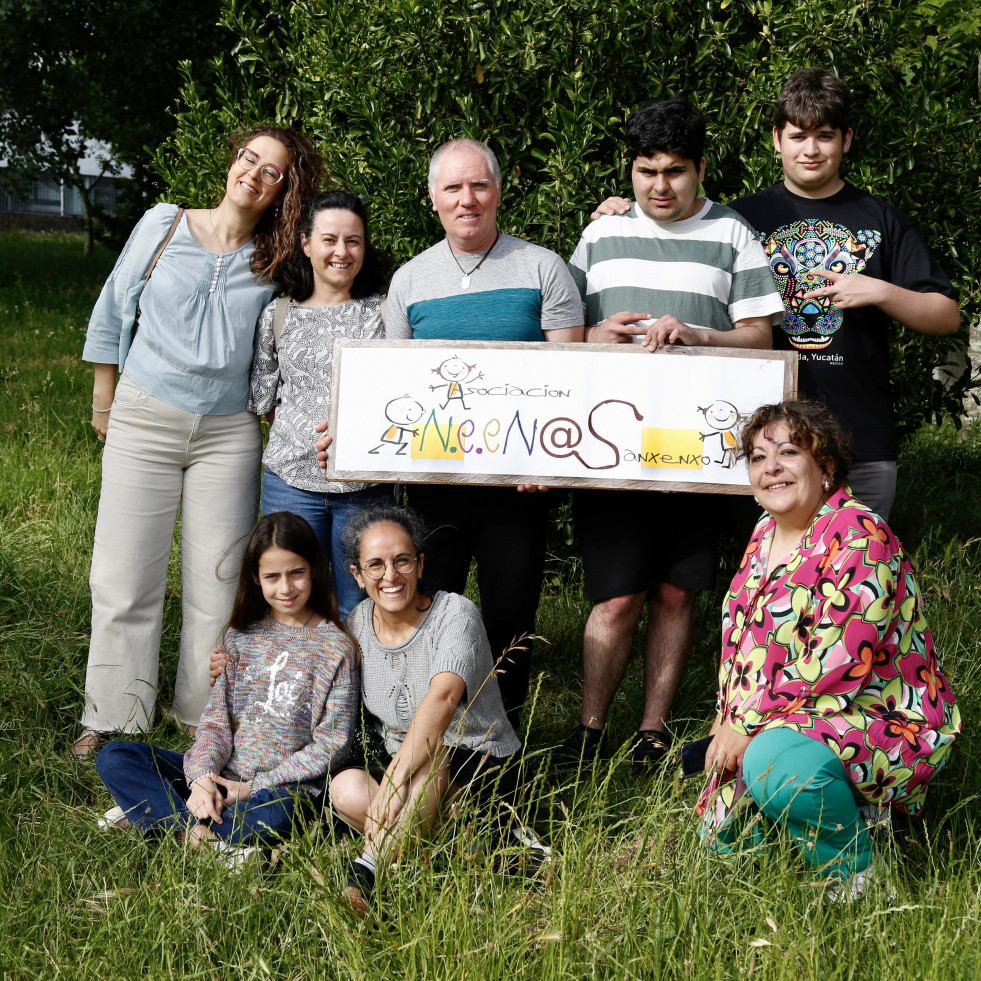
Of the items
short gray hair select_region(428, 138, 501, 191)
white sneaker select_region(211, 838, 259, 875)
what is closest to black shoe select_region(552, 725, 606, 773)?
white sneaker select_region(211, 838, 259, 875)

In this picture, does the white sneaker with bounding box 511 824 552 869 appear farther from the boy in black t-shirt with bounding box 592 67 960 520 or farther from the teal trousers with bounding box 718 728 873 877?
the boy in black t-shirt with bounding box 592 67 960 520

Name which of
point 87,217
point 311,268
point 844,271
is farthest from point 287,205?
point 87,217

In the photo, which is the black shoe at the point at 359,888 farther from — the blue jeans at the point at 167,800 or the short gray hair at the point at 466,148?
the short gray hair at the point at 466,148

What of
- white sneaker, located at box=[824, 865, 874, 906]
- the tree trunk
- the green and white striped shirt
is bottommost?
white sneaker, located at box=[824, 865, 874, 906]

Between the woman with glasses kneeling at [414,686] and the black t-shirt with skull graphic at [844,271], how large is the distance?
4.99 feet

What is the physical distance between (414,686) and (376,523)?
0.52 meters

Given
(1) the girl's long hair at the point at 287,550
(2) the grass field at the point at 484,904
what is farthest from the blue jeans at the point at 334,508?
(2) the grass field at the point at 484,904

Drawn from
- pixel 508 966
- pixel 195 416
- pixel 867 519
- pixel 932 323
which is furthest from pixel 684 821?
pixel 195 416

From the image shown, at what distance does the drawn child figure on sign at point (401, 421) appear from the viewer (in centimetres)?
364

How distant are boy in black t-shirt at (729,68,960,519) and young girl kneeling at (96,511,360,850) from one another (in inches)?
74.2

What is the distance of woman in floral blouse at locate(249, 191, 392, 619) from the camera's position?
12.3 feet

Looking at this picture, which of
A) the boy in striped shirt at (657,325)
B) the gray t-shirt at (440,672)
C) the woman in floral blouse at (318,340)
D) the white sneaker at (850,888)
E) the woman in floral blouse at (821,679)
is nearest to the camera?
the white sneaker at (850,888)

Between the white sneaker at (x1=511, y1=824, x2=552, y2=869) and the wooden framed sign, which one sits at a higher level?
the wooden framed sign

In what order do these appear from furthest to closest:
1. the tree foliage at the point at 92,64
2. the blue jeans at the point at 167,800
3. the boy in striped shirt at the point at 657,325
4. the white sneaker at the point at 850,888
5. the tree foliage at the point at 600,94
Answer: the tree foliage at the point at 92,64
the tree foliage at the point at 600,94
the boy in striped shirt at the point at 657,325
the blue jeans at the point at 167,800
the white sneaker at the point at 850,888
